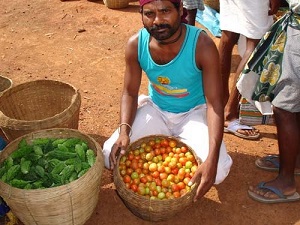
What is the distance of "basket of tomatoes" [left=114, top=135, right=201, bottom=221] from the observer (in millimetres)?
3012

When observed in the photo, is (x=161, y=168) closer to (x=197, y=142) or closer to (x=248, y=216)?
(x=197, y=142)

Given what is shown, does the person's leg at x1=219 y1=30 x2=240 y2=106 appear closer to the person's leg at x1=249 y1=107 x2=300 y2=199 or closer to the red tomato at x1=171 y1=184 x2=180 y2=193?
the person's leg at x1=249 y1=107 x2=300 y2=199

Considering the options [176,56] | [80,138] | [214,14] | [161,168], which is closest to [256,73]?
[176,56]

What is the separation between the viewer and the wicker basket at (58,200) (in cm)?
279

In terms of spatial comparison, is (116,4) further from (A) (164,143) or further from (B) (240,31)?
(A) (164,143)

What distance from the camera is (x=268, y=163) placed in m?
3.98

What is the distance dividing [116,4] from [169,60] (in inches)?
190

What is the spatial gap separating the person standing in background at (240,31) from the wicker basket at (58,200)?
1.88 meters

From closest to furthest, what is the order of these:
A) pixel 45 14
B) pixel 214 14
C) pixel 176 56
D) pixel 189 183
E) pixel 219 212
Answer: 1. pixel 189 183
2. pixel 176 56
3. pixel 219 212
4. pixel 214 14
5. pixel 45 14

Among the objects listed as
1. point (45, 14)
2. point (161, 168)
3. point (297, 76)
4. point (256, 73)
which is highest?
point (297, 76)

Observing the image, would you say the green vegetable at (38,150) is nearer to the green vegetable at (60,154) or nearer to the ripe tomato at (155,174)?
the green vegetable at (60,154)

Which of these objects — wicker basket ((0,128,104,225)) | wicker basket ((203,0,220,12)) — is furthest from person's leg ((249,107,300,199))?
wicker basket ((203,0,220,12))

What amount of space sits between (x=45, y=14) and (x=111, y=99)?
11.6 feet

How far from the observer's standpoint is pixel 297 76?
3.09 meters
